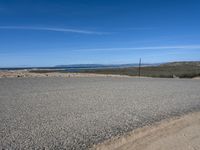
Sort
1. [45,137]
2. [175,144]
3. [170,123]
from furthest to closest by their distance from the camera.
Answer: [170,123], [45,137], [175,144]

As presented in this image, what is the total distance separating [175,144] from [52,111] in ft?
17.5

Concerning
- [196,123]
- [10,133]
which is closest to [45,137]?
[10,133]

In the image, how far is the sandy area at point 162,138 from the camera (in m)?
6.57

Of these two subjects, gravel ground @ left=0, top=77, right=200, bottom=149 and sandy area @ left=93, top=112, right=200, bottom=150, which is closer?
sandy area @ left=93, top=112, right=200, bottom=150

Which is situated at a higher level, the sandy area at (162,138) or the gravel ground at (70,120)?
the gravel ground at (70,120)

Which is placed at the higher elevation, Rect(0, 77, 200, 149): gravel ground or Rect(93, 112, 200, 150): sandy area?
Rect(0, 77, 200, 149): gravel ground

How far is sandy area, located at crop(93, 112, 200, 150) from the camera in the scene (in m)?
6.57

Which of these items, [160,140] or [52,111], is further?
[52,111]

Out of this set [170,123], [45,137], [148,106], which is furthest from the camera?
[148,106]

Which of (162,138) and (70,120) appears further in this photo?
(70,120)

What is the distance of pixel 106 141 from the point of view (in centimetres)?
693

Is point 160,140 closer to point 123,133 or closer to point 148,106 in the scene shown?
point 123,133

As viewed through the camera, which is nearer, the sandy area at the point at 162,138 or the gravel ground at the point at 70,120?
the sandy area at the point at 162,138

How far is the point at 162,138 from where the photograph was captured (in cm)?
723
